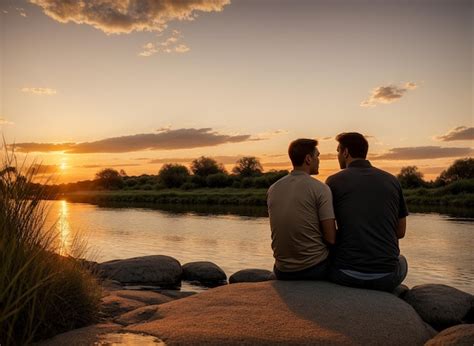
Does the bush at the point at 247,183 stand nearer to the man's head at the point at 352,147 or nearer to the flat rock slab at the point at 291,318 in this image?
the man's head at the point at 352,147

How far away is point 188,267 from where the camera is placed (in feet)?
43.9

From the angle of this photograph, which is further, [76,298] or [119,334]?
[76,298]

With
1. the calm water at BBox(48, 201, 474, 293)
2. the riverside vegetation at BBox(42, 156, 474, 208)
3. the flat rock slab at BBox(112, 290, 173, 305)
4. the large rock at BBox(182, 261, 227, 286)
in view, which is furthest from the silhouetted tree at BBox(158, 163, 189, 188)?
the flat rock slab at BBox(112, 290, 173, 305)

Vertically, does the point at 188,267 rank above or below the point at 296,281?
below

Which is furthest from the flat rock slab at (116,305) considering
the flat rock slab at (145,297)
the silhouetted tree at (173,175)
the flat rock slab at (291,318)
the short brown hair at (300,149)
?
the silhouetted tree at (173,175)

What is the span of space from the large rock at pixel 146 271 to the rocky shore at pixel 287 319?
4.40 meters

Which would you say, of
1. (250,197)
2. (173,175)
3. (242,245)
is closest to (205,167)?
(173,175)

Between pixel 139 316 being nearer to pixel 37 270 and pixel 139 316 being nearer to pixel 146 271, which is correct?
pixel 37 270

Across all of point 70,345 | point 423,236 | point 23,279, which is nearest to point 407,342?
point 70,345

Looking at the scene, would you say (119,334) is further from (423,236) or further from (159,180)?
(159,180)

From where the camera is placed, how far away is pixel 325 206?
20.9 feet

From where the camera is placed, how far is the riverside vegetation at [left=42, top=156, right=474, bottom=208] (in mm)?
56000

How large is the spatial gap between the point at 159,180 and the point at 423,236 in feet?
262

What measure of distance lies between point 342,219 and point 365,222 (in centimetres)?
31
